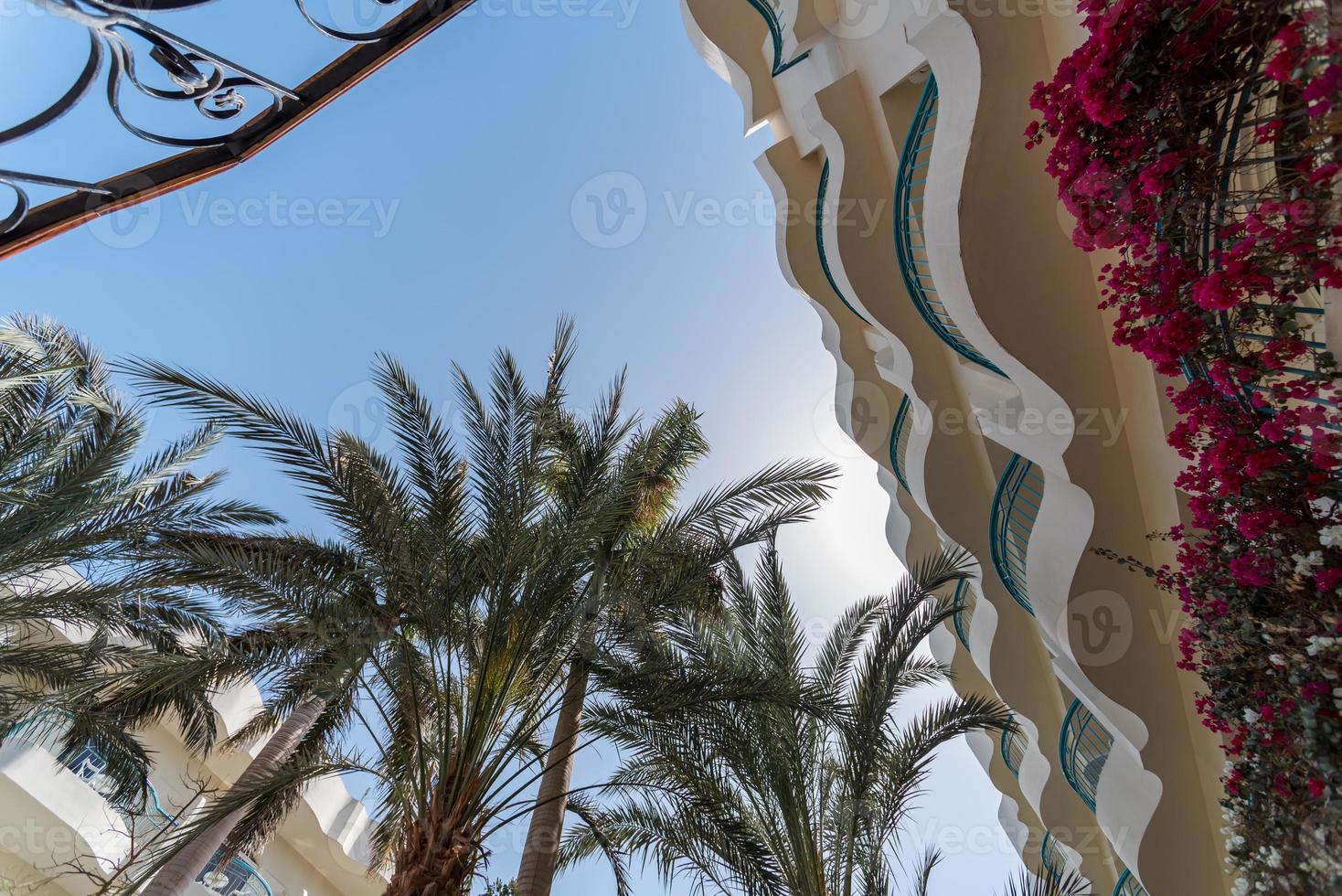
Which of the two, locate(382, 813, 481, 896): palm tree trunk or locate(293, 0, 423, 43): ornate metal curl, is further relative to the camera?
locate(382, 813, 481, 896): palm tree trunk

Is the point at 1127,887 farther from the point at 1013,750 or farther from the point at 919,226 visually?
the point at 919,226

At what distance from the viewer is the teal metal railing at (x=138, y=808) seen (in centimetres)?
986

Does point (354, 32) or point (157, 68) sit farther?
point (354, 32)

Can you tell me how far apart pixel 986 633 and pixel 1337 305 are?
6.34 metres

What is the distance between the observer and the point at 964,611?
9859 mm

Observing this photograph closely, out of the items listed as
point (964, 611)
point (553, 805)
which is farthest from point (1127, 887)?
point (553, 805)

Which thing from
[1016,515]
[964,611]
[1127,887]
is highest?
[964,611]

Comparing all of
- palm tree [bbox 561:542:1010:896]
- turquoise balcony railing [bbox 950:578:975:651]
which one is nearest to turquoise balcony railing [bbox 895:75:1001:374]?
palm tree [bbox 561:542:1010:896]

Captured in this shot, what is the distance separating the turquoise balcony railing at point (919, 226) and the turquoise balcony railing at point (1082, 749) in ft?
13.7

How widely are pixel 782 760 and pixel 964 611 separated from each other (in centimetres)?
415

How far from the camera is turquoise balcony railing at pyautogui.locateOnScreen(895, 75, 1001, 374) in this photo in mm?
6543

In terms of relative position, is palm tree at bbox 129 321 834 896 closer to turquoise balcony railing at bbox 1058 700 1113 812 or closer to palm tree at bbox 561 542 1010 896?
palm tree at bbox 561 542 1010 896

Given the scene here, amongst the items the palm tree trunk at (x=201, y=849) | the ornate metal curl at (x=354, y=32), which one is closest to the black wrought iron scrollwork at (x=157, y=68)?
the ornate metal curl at (x=354, y=32)

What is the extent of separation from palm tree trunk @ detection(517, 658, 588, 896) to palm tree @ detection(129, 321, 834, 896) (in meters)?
0.26
